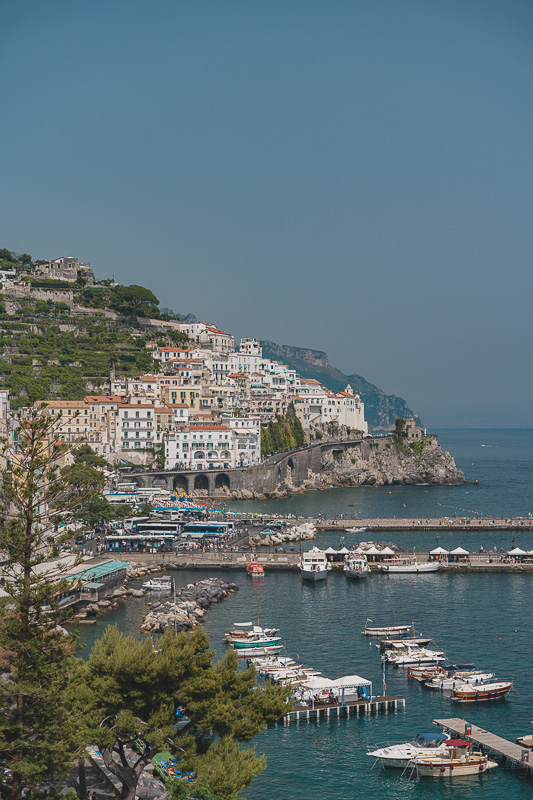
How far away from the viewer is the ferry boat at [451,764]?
2584cm

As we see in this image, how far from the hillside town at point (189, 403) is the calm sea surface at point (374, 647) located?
29.5 metres

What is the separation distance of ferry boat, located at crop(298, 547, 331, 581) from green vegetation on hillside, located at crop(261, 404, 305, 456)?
46789mm

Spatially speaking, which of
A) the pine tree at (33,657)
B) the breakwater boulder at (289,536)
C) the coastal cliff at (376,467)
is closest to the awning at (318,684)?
the pine tree at (33,657)

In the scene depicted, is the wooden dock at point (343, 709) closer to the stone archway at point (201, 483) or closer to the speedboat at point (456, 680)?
the speedboat at point (456, 680)

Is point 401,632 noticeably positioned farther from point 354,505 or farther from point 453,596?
point 354,505

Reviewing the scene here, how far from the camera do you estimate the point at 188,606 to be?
141 feet

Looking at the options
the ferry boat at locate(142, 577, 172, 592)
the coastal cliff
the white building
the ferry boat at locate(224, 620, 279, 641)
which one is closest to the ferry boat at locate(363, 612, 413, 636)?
the ferry boat at locate(224, 620, 279, 641)

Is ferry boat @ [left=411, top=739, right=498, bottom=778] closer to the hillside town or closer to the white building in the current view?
the hillside town

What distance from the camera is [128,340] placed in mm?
115688

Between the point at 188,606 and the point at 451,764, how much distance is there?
19.6 m

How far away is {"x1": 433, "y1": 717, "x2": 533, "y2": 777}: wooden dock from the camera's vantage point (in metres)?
26.0

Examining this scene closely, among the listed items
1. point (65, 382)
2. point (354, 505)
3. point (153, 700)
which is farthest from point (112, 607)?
point (65, 382)

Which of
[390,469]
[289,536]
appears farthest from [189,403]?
[289,536]

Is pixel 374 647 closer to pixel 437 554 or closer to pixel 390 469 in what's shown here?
pixel 437 554
